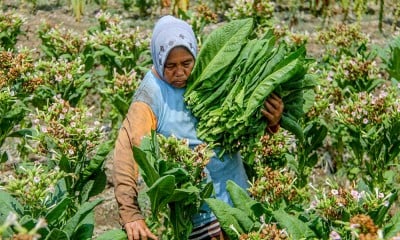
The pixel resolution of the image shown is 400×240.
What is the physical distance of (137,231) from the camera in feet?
10.5

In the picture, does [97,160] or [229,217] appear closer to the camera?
[229,217]

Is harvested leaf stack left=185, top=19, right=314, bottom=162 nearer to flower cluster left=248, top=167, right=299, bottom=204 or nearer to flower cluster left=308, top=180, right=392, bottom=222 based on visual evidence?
flower cluster left=248, top=167, right=299, bottom=204

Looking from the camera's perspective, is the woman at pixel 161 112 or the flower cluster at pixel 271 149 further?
the flower cluster at pixel 271 149

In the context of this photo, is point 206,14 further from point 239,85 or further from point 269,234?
point 269,234

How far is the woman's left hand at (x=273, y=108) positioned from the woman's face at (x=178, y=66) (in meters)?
0.34

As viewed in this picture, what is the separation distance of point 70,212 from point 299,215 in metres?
1.29

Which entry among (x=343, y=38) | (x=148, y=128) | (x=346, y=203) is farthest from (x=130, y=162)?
(x=343, y=38)

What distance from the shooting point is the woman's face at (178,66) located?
3.22 metres

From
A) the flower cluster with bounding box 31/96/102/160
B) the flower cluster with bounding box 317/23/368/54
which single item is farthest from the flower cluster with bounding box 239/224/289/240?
the flower cluster with bounding box 317/23/368/54

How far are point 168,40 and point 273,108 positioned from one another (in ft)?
1.66

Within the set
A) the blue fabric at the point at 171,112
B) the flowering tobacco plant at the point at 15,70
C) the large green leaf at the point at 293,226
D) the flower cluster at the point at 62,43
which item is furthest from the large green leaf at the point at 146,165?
the flower cluster at the point at 62,43

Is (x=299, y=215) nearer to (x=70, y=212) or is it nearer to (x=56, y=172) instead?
(x=56, y=172)

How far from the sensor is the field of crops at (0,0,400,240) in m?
3.07

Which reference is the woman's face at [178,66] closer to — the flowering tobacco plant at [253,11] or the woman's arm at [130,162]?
the woman's arm at [130,162]
